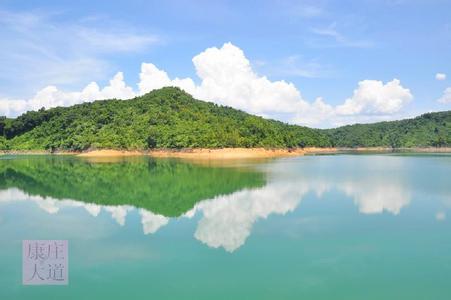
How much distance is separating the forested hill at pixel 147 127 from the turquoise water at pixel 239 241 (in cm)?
5018

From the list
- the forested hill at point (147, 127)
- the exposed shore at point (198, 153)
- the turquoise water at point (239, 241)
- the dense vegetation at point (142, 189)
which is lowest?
the turquoise water at point (239, 241)

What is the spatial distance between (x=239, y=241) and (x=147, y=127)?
7427cm

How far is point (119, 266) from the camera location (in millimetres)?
10422

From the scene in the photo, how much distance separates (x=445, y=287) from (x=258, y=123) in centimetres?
7863

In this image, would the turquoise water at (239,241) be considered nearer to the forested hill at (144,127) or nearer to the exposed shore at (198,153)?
the exposed shore at (198,153)

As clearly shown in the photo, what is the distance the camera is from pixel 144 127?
84.8m

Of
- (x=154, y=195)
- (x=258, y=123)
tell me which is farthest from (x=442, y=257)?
(x=258, y=123)

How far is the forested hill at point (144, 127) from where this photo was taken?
7744cm

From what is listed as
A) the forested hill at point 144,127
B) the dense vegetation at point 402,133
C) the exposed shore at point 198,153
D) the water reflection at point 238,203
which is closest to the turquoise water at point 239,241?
the water reflection at point 238,203

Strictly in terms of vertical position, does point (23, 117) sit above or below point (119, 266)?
above

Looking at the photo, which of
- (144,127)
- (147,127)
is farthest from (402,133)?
(144,127)

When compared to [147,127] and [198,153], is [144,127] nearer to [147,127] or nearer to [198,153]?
[147,127]

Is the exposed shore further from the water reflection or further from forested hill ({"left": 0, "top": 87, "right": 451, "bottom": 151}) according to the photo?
the water reflection

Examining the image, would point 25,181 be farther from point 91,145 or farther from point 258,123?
point 258,123
